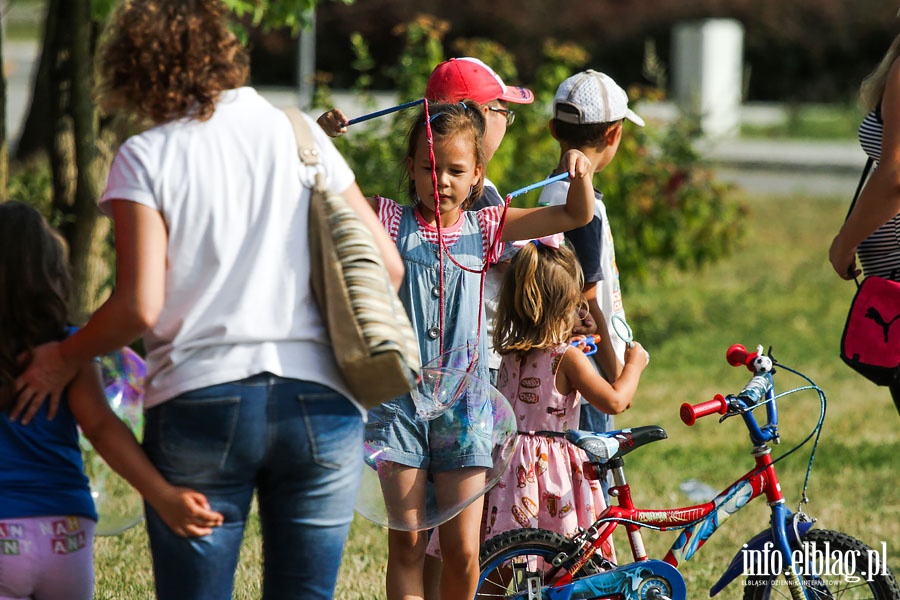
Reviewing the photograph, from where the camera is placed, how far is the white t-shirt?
2373mm

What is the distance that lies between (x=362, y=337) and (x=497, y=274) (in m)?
1.39

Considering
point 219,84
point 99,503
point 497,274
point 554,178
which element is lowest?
point 99,503

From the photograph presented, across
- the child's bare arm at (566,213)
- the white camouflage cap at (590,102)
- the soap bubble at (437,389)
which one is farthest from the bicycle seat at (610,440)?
the white camouflage cap at (590,102)

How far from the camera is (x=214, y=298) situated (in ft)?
7.87

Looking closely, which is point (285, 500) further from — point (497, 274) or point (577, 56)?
point (577, 56)

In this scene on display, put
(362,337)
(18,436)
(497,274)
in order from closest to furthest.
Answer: (362,337) < (18,436) < (497,274)

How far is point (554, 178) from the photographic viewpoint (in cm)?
343

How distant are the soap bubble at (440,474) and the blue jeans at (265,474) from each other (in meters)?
0.68

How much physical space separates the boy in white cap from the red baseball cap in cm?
17

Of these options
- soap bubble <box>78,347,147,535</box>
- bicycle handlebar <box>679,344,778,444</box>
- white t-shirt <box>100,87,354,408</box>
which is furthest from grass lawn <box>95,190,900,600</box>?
white t-shirt <box>100,87,354,408</box>

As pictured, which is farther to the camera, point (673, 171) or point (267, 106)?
point (673, 171)

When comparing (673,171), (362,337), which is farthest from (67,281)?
(673,171)

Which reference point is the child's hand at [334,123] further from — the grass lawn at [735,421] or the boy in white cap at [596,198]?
the grass lawn at [735,421]

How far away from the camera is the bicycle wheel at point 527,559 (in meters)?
3.49
